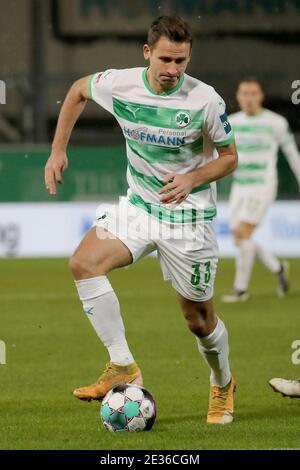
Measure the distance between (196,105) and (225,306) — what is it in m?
5.84

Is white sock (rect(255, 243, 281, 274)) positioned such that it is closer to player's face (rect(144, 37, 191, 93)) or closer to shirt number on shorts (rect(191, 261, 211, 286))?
shirt number on shorts (rect(191, 261, 211, 286))

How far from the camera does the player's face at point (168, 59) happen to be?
6.18 metres

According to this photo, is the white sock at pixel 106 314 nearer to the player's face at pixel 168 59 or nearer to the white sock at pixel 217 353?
the white sock at pixel 217 353

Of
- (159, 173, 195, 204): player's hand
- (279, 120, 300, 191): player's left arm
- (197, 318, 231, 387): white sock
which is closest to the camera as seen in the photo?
(159, 173, 195, 204): player's hand

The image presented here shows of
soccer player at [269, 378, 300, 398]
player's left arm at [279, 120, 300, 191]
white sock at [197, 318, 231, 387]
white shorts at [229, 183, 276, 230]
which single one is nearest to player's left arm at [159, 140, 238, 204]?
white sock at [197, 318, 231, 387]

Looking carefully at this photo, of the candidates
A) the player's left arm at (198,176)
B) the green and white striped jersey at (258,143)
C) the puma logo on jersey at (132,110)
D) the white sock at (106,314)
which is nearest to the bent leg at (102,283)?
the white sock at (106,314)

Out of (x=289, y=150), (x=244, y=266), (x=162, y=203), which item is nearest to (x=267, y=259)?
(x=244, y=266)

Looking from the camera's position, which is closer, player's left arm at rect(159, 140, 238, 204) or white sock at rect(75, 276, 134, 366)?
player's left arm at rect(159, 140, 238, 204)

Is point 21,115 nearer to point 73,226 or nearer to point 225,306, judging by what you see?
point 73,226

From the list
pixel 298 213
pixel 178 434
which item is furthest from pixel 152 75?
pixel 298 213

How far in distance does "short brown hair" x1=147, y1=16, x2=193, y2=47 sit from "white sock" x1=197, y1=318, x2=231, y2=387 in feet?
4.83

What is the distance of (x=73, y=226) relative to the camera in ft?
55.0

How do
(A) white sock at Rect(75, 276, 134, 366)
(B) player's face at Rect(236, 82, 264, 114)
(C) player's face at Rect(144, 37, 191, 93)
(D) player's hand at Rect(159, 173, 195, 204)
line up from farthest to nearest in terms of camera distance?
(B) player's face at Rect(236, 82, 264, 114) < (A) white sock at Rect(75, 276, 134, 366) < (C) player's face at Rect(144, 37, 191, 93) < (D) player's hand at Rect(159, 173, 195, 204)

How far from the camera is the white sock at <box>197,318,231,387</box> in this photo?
6516 mm
